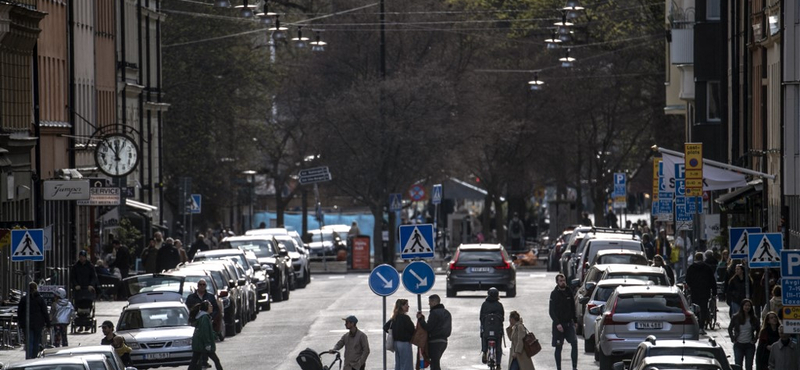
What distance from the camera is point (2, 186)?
3775cm

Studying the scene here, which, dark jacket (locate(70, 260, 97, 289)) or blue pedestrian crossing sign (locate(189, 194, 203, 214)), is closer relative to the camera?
dark jacket (locate(70, 260, 97, 289))

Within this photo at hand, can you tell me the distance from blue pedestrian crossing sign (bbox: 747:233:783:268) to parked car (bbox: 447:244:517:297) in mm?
17285

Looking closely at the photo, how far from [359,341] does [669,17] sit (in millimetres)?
30115

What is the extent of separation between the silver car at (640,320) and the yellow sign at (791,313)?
386 cm

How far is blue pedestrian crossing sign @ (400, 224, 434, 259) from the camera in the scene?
30.2m

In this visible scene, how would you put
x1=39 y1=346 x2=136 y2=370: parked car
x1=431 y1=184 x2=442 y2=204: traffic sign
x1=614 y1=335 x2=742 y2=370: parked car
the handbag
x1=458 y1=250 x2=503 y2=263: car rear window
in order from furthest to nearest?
x1=431 y1=184 x2=442 y2=204: traffic sign, x1=458 y1=250 x2=503 y2=263: car rear window, the handbag, x1=39 y1=346 x2=136 y2=370: parked car, x1=614 y1=335 x2=742 y2=370: parked car

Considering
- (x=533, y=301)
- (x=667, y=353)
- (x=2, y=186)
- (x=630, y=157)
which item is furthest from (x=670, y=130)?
(x=667, y=353)

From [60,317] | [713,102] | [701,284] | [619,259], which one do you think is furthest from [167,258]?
[713,102]

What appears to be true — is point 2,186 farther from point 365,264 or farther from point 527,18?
point 527,18

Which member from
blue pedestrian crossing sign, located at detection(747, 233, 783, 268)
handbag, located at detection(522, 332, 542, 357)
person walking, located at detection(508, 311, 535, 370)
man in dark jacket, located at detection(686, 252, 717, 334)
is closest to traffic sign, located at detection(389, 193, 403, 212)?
man in dark jacket, located at detection(686, 252, 717, 334)

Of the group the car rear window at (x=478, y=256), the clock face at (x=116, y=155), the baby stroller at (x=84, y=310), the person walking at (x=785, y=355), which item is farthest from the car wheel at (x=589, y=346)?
the clock face at (x=116, y=155)

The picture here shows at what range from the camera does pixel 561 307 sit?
29266 mm

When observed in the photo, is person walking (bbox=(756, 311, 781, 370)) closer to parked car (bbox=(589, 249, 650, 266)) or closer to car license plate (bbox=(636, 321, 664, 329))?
car license plate (bbox=(636, 321, 664, 329))

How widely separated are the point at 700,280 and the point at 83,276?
12765 millimetres
